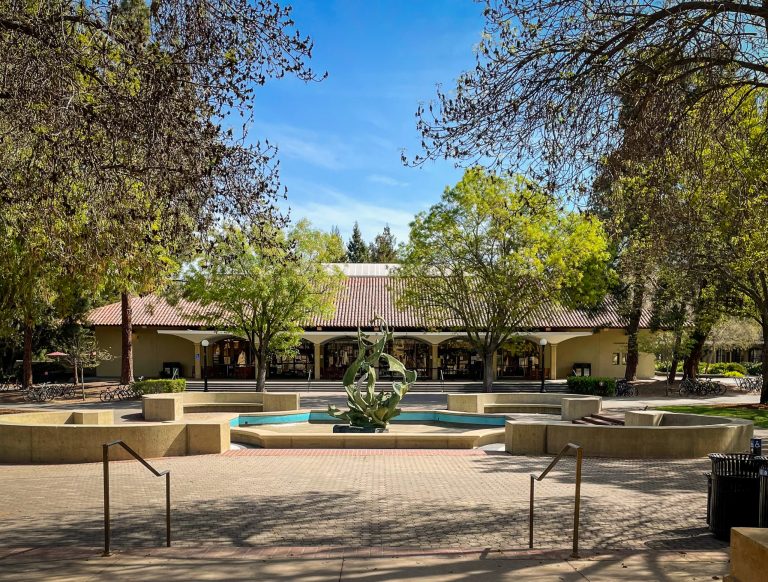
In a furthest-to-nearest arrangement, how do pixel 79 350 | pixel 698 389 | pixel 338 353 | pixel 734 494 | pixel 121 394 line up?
pixel 338 353 → pixel 698 389 → pixel 79 350 → pixel 121 394 → pixel 734 494

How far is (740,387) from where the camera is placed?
37.2 metres

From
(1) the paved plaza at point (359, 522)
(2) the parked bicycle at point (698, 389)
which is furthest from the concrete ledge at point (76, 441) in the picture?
(2) the parked bicycle at point (698, 389)

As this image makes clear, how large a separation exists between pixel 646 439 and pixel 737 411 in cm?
1264

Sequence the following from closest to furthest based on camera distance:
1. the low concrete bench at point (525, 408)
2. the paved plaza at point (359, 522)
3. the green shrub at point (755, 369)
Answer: the paved plaza at point (359, 522)
the low concrete bench at point (525, 408)
the green shrub at point (755, 369)

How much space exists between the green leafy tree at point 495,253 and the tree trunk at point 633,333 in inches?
302

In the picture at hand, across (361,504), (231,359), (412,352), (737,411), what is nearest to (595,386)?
(737,411)

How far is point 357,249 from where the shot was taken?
88.4 metres

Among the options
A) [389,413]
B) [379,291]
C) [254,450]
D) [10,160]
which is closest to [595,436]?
[389,413]

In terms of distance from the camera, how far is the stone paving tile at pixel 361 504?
25.6 ft

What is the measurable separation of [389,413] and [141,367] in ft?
95.7

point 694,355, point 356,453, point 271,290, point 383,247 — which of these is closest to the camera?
point 356,453

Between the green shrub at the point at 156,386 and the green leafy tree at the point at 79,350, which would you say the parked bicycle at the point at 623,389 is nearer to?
the green shrub at the point at 156,386

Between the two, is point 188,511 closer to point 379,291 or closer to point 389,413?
point 389,413

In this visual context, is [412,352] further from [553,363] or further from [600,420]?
[600,420]
